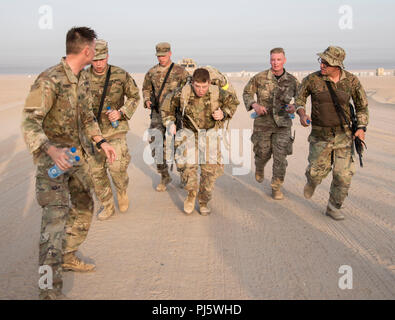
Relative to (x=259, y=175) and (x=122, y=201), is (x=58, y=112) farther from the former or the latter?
(x=259, y=175)

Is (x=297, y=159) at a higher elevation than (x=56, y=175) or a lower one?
lower

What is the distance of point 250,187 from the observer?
7387 millimetres

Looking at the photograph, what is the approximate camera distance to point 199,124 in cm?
580

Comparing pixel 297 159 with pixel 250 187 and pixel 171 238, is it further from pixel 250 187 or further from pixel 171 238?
pixel 171 238

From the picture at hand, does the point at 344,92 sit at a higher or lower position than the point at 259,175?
higher

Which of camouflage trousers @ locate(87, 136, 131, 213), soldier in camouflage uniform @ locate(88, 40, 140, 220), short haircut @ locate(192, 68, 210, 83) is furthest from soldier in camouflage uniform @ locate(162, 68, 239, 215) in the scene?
camouflage trousers @ locate(87, 136, 131, 213)

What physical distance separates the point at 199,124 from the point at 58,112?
2.64 meters

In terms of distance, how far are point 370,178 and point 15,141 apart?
981 centimetres

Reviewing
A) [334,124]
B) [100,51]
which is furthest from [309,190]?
[100,51]

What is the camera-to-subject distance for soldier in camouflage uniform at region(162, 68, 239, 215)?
564cm

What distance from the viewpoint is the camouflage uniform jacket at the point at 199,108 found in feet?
18.5

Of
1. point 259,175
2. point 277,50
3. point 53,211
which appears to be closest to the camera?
point 53,211

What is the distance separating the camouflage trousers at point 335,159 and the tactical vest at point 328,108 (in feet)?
0.33
